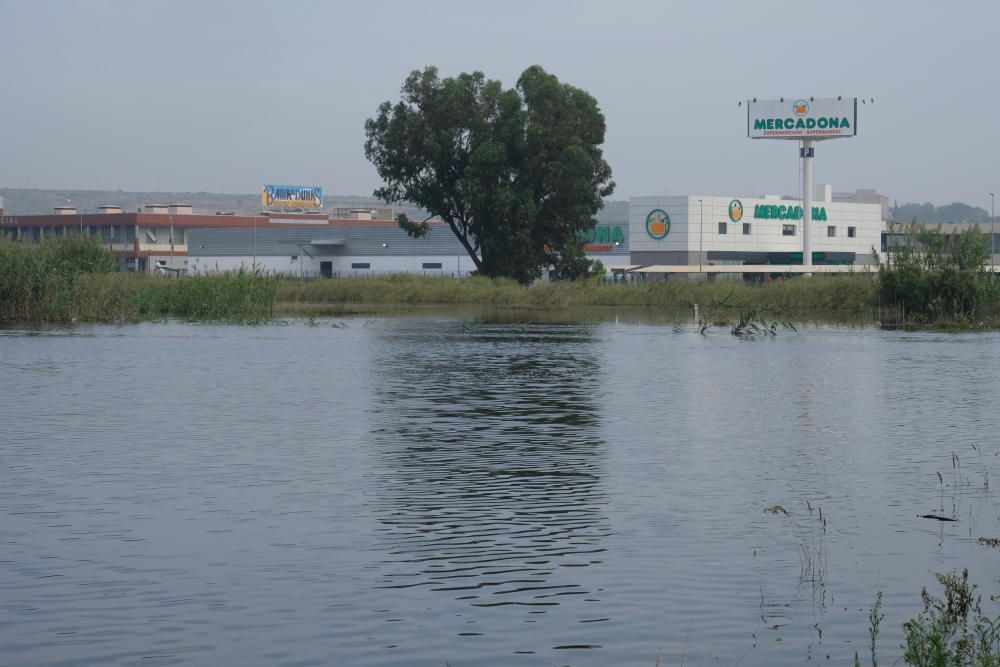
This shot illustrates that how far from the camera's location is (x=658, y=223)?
14438cm

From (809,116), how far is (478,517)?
129 meters

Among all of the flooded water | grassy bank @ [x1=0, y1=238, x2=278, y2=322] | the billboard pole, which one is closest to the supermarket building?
the billboard pole

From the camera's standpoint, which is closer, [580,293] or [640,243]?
[580,293]

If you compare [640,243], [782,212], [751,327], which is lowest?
[751,327]

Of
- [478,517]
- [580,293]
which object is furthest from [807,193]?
[478,517]

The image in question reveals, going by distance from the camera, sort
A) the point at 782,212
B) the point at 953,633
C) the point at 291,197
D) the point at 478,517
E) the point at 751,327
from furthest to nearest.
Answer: the point at 291,197
the point at 782,212
the point at 751,327
the point at 478,517
the point at 953,633

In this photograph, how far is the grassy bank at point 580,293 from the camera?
77.8 meters

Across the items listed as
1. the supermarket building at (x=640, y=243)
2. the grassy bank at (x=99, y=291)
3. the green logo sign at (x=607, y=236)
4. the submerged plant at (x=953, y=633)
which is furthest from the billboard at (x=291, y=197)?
the submerged plant at (x=953, y=633)

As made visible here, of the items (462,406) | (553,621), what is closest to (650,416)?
(462,406)

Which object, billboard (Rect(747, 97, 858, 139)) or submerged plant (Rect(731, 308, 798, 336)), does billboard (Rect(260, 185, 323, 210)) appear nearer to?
billboard (Rect(747, 97, 858, 139))

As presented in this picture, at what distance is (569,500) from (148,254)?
149386 mm

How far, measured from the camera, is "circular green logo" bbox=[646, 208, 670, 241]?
14362 cm

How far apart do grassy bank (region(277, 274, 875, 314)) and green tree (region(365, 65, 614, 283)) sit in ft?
8.36

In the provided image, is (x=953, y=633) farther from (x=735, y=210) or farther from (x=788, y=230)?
(x=788, y=230)
